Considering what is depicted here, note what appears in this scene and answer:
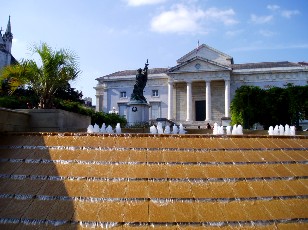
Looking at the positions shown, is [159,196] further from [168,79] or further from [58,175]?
[168,79]

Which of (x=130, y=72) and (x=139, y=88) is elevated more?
(x=130, y=72)

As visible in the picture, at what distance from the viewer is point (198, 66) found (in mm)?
53156

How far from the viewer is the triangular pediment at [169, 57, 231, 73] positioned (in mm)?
52312

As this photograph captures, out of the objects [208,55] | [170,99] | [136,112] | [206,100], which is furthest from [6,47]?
[136,112]

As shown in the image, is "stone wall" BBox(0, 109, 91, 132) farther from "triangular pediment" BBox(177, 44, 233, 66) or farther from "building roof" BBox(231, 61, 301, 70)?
"building roof" BBox(231, 61, 301, 70)

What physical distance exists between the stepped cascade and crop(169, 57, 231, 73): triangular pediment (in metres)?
46.2

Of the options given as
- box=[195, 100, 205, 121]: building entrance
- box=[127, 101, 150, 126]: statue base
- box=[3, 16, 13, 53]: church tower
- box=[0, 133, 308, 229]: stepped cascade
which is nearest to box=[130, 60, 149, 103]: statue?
box=[127, 101, 150, 126]: statue base

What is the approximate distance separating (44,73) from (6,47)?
1816 inches

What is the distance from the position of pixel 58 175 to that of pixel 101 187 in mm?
935

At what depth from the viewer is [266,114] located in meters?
34.3

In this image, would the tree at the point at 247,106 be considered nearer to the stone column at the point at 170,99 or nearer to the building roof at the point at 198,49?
the stone column at the point at 170,99

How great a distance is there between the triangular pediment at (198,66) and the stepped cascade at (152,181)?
151 ft

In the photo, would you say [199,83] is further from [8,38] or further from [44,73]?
[44,73]

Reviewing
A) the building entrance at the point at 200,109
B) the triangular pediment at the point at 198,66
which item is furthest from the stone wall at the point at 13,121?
the building entrance at the point at 200,109
